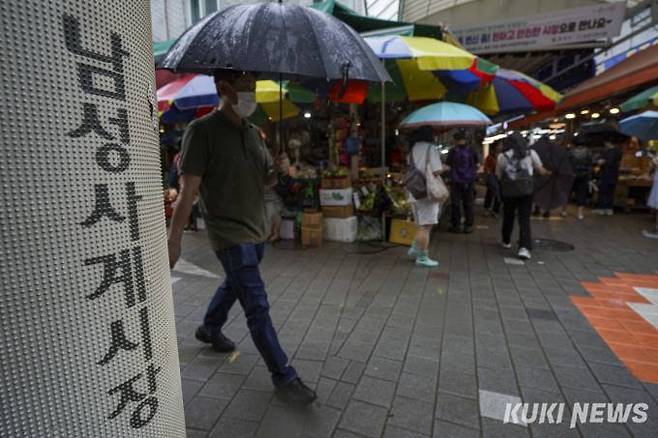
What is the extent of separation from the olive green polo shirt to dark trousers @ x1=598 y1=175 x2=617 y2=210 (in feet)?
36.8

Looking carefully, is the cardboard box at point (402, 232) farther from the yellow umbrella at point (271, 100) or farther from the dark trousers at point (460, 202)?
the yellow umbrella at point (271, 100)

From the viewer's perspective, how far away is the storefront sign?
11023 millimetres

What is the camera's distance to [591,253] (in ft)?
20.6

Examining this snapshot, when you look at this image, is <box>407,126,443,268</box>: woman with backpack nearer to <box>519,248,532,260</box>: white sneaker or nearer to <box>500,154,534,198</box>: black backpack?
<box>500,154,534,198</box>: black backpack

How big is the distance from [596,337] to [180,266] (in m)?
5.12

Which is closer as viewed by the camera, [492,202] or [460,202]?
[460,202]

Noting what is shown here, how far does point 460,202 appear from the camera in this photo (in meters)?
8.37

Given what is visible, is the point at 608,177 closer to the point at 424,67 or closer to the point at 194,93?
the point at 424,67

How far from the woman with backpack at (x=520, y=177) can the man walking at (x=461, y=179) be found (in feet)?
6.94

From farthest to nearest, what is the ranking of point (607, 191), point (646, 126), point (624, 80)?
1. point (607, 191)
2. point (624, 80)
3. point (646, 126)

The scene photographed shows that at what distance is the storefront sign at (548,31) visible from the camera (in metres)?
11.0

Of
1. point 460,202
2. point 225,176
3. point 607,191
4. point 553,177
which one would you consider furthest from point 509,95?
point 225,176

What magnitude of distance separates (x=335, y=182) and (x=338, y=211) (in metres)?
0.53

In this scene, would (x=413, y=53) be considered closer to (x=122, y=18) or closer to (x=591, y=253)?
(x=591, y=253)
